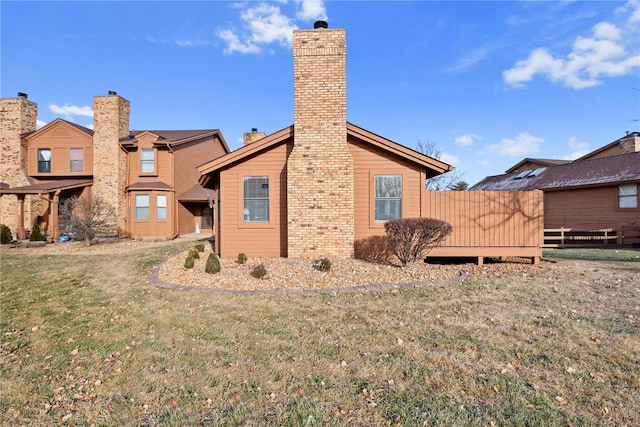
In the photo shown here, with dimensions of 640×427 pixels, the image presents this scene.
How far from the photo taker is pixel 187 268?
27.0 feet

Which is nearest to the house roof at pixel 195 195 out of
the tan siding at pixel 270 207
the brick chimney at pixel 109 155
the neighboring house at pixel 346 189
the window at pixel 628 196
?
Answer: the brick chimney at pixel 109 155

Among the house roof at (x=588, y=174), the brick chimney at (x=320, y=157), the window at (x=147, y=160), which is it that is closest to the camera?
the brick chimney at (x=320, y=157)

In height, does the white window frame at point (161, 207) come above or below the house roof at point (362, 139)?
below

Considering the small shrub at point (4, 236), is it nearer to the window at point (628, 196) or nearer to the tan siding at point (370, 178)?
the tan siding at point (370, 178)

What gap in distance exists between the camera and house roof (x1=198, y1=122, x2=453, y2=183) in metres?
9.40

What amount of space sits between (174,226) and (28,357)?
16.2 meters

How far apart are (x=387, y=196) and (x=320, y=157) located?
242 cm

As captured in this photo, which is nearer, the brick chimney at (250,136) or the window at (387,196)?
the window at (387,196)

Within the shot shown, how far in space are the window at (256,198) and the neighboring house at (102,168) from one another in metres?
11.0

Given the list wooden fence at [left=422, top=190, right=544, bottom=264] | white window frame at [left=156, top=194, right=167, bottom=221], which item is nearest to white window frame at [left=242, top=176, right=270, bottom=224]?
wooden fence at [left=422, top=190, right=544, bottom=264]

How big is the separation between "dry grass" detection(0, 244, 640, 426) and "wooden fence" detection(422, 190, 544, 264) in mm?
2816

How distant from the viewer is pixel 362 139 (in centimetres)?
948

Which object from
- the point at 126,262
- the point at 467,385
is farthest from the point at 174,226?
the point at 467,385

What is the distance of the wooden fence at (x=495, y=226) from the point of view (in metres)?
9.17
